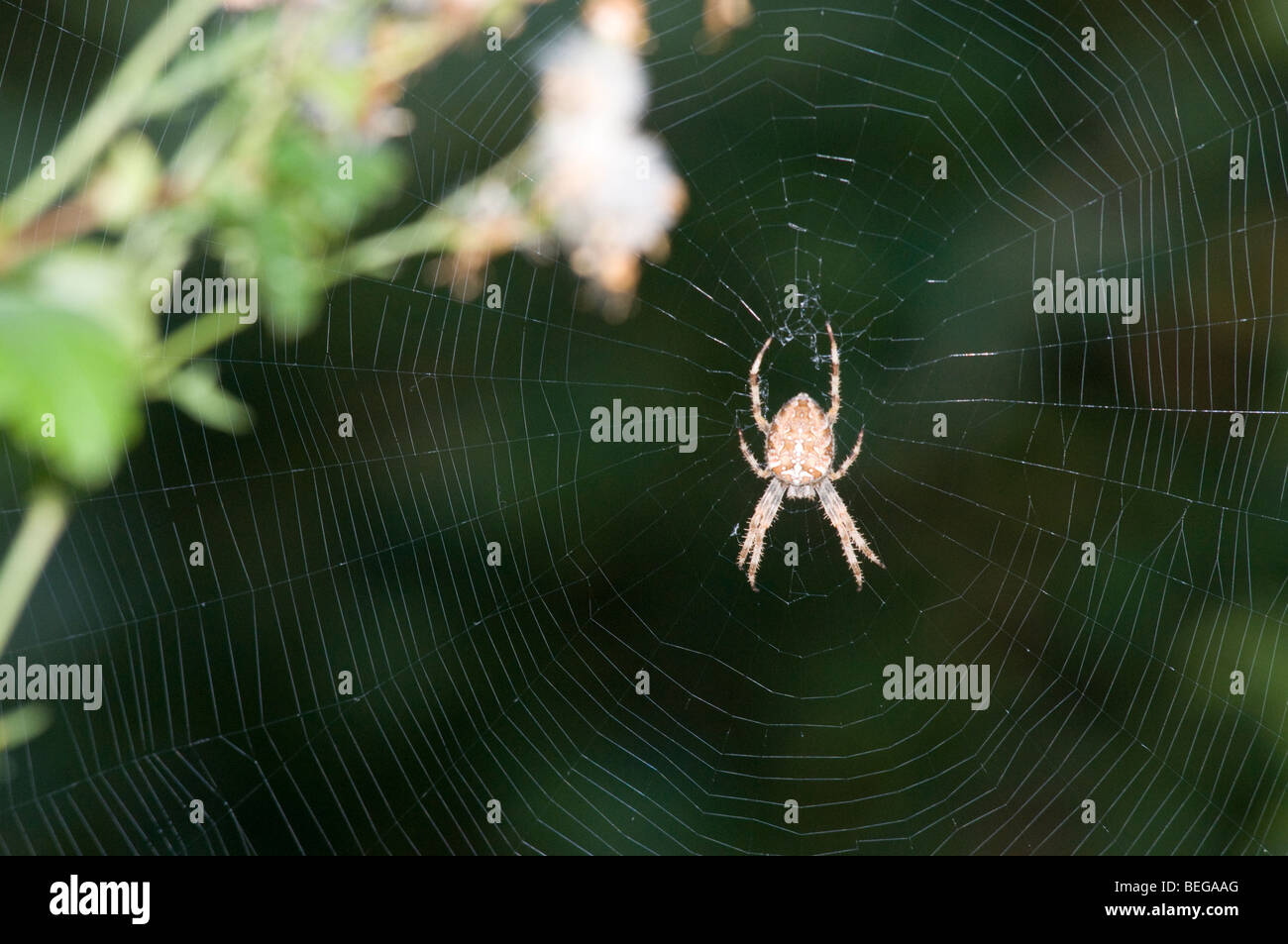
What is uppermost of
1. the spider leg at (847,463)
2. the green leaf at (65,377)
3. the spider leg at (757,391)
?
the spider leg at (757,391)

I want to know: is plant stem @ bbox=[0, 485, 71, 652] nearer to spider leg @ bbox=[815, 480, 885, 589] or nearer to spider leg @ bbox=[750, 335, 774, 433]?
spider leg @ bbox=[750, 335, 774, 433]

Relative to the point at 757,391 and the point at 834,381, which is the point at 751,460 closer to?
the point at 757,391

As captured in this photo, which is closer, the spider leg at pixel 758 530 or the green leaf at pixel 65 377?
the green leaf at pixel 65 377

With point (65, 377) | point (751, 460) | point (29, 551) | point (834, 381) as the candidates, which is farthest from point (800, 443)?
point (65, 377)

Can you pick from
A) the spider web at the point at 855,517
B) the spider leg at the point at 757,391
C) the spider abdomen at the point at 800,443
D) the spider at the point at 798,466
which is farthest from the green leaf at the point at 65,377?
the spider abdomen at the point at 800,443

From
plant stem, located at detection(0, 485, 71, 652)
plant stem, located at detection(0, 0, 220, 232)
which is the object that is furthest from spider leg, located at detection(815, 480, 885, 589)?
plant stem, located at detection(0, 0, 220, 232)

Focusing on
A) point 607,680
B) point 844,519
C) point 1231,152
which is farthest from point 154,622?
point 1231,152

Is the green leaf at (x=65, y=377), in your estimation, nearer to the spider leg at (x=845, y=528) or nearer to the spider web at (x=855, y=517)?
the spider web at (x=855, y=517)

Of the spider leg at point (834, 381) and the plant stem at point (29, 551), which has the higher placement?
the spider leg at point (834, 381)

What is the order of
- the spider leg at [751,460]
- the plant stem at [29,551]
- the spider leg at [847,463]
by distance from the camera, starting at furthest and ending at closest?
the spider leg at [751,460] → the spider leg at [847,463] → the plant stem at [29,551]
